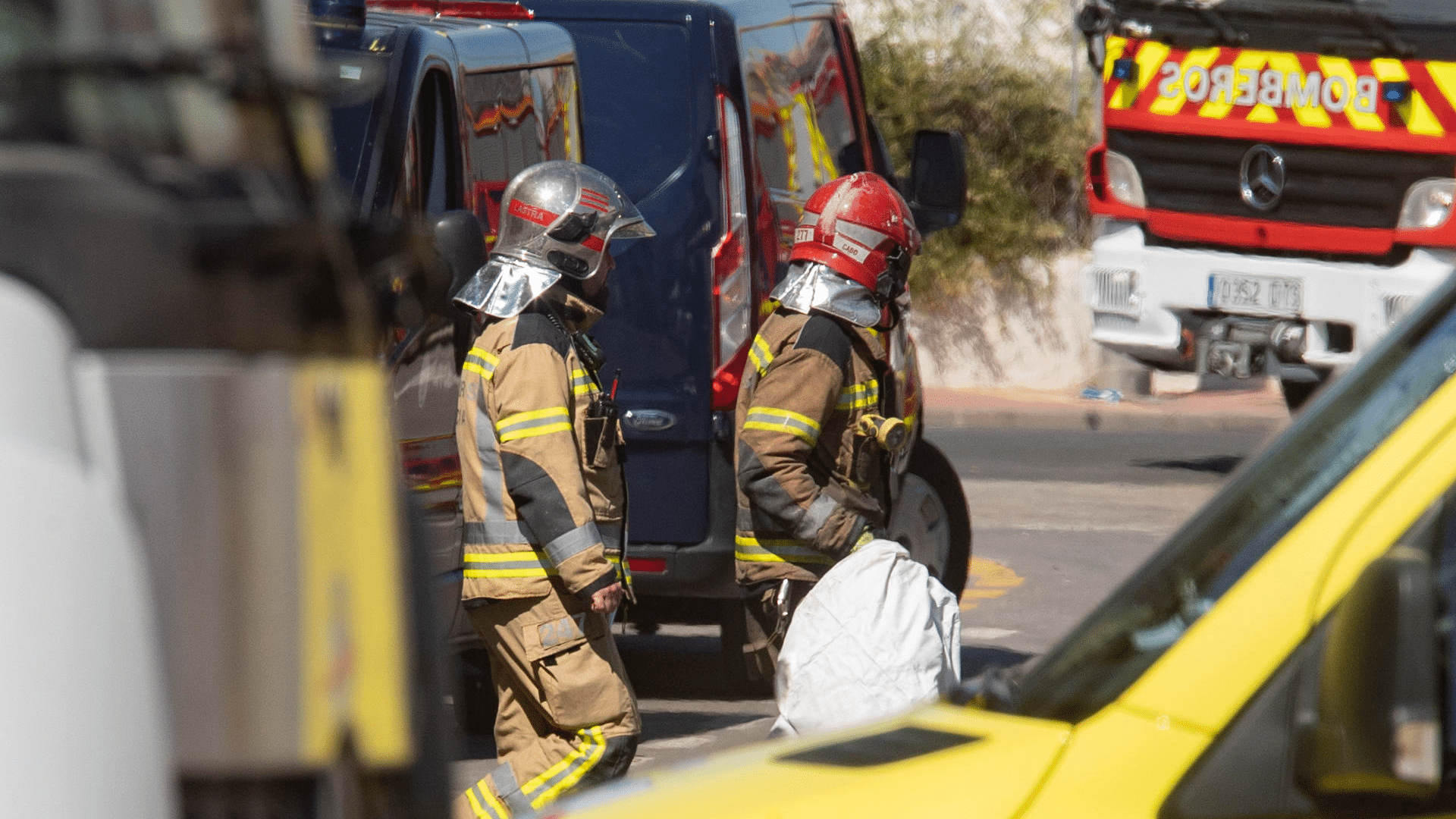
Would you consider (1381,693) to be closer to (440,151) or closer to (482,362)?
(482,362)

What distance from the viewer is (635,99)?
718 cm

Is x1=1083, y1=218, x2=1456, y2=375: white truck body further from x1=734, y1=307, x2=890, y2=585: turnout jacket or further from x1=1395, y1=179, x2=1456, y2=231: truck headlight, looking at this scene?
x1=734, y1=307, x2=890, y2=585: turnout jacket

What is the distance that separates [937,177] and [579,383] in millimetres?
3840

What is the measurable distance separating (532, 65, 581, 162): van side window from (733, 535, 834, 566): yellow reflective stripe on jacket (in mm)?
1657

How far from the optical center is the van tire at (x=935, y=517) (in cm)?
777

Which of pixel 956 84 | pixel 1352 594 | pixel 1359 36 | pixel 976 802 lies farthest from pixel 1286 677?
pixel 956 84


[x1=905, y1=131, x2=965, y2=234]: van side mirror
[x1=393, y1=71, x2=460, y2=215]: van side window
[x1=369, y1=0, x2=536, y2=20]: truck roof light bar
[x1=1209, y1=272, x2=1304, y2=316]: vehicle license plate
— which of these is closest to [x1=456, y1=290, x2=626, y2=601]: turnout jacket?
[x1=393, y1=71, x2=460, y2=215]: van side window

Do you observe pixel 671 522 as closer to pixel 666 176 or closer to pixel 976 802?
pixel 666 176

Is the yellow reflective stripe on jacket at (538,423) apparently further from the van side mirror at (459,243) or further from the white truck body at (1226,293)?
the white truck body at (1226,293)

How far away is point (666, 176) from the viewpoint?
7.04 m

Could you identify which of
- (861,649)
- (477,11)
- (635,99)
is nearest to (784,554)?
(861,649)

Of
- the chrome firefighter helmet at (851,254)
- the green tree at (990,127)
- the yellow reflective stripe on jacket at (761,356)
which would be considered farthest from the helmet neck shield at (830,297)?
the green tree at (990,127)

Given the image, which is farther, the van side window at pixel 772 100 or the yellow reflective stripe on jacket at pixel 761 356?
the van side window at pixel 772 100

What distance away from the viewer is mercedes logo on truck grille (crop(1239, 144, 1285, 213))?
12094 mm
